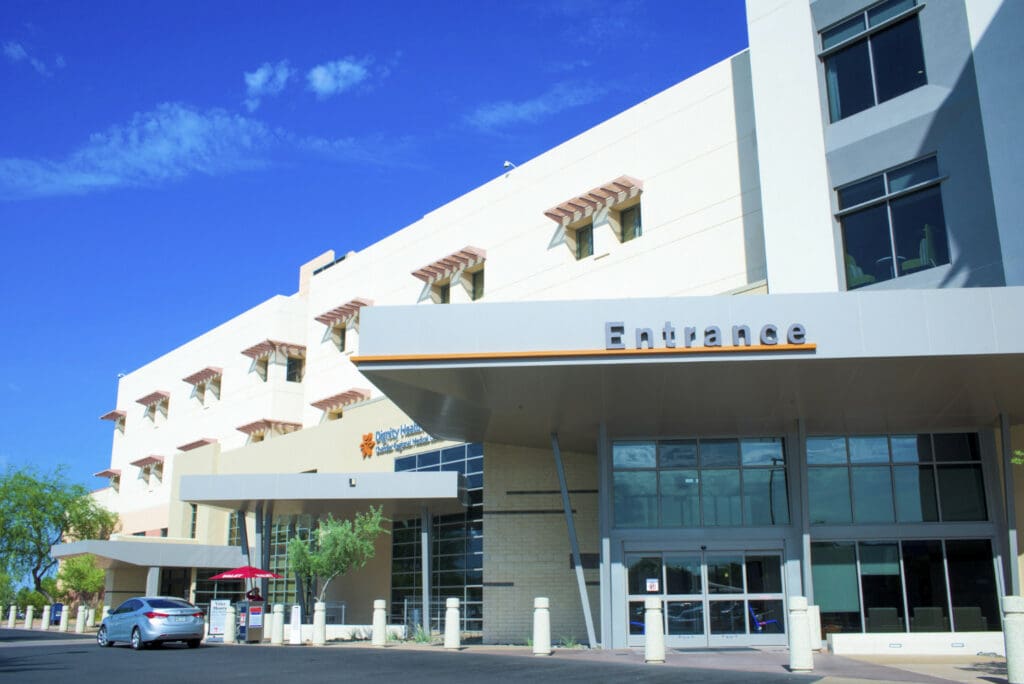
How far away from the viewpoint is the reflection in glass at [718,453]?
2520 cm

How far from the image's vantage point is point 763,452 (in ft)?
82.3

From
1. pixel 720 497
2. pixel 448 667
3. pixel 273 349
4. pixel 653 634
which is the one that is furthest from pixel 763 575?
pixel 273 349

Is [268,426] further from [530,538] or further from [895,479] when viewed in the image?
[895,479]

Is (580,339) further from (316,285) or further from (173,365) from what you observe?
(173,365)

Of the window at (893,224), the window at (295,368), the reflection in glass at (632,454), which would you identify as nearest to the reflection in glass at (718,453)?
the reflection in glass at (632,454)

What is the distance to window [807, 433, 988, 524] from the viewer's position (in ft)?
78.8

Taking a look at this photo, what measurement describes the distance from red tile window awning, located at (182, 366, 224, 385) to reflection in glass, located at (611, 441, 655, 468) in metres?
33.9

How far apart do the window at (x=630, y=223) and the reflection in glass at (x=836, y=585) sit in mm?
12603

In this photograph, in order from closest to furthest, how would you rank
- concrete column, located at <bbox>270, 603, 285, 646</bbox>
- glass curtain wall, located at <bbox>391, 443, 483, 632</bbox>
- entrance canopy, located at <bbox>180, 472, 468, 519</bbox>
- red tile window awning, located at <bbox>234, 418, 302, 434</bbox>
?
concrete column, located at <bbox>270, 603, 285, 646</bbox> → entrance canopy, located at <bbox>180, 472, 468, 519</bbox> → glass curtain wall, located at <bbox>391, 443, 483, 632</bbox> → red tile window awning, located at <bbox>234, 418, 302, 434</bbox>

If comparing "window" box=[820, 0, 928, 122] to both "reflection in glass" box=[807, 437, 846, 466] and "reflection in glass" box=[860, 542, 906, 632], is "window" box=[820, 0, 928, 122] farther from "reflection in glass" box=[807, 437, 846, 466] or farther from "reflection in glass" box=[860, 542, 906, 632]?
"reflection in glass" box=[860, 542, 906, 632]

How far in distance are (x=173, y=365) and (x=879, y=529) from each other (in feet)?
155

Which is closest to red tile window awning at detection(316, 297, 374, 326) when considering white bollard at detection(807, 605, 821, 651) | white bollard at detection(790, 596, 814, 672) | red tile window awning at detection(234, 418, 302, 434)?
red tile window awning at detection(234, 418, 302, 434)

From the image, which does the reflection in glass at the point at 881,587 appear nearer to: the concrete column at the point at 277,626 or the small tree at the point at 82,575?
the concrete column at the point at 277,626

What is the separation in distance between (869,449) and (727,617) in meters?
5.63
